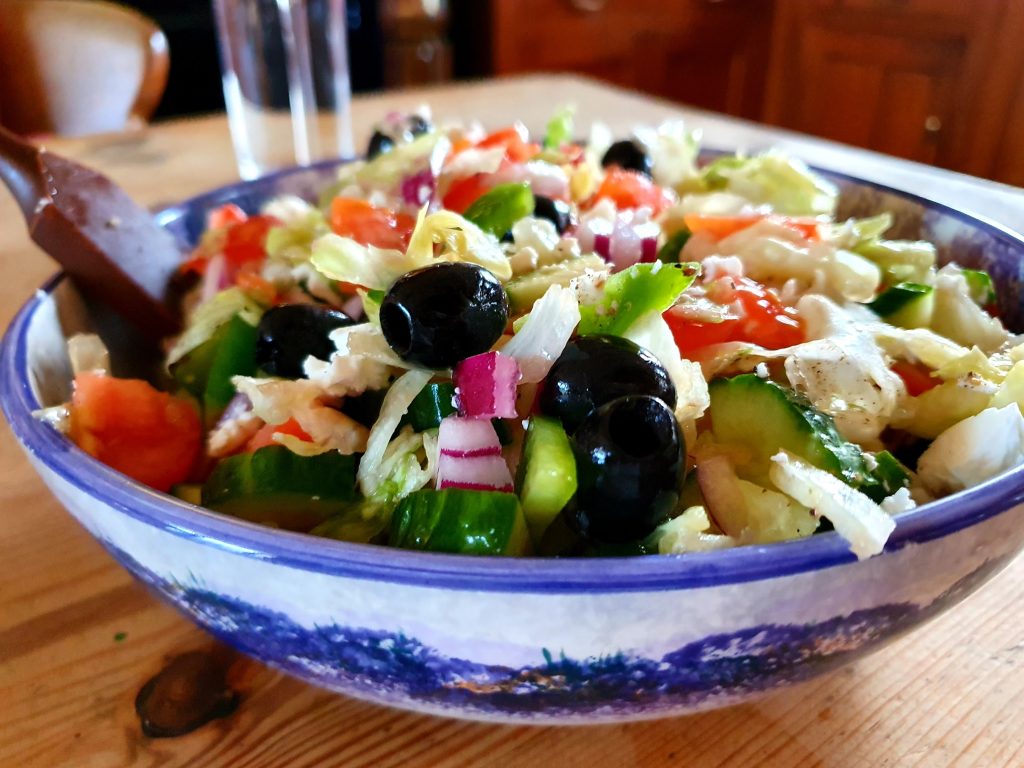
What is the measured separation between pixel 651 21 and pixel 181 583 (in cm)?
428

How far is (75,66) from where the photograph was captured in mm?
2064

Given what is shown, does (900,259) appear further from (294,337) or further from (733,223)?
(294,337)

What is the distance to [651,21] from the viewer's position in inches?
169

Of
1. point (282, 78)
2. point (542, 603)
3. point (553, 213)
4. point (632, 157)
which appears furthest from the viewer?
point (282, 78)

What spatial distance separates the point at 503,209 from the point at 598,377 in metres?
0.33

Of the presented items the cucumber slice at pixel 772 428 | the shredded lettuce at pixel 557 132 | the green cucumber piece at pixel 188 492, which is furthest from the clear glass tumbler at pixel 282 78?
the cucumber slice at pixel 772 428

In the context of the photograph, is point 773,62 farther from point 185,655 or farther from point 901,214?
point 185,655

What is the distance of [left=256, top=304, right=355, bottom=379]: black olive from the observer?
74cm

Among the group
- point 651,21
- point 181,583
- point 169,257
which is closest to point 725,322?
point 181,583

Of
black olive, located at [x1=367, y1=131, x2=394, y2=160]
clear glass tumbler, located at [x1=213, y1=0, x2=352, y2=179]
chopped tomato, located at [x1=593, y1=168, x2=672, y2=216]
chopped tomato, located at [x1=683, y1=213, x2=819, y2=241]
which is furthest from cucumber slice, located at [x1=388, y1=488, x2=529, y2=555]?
clear glass tumbler, located at [x1=213, y1=0, x2=352, y2=179]

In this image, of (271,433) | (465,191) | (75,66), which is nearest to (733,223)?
(465,191)

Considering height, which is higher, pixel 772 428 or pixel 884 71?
pixel 772 428

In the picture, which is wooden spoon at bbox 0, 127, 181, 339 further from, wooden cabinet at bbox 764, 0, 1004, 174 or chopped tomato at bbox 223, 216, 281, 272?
wooden cabinet at bbox 764, 0, 1004, 174

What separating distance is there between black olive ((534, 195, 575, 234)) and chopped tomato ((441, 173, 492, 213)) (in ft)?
0.23
